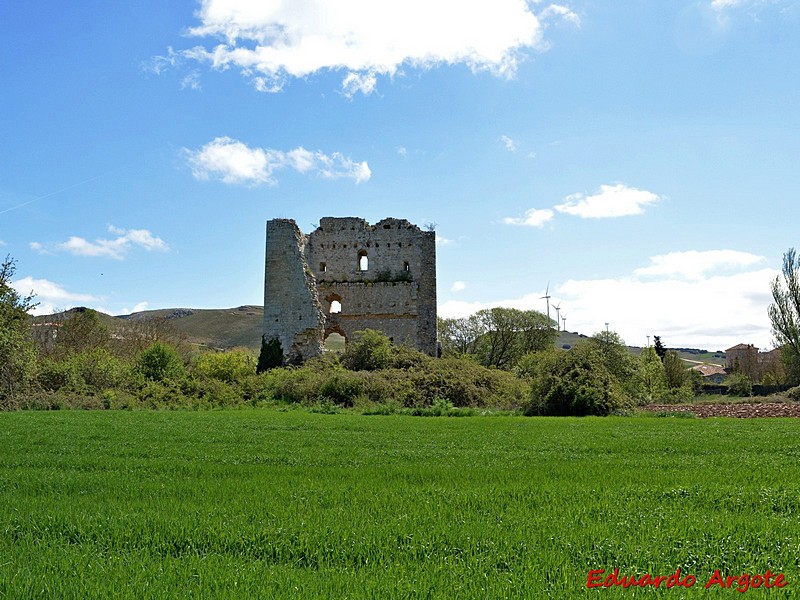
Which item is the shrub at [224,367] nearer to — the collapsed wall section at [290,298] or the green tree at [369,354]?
the collapsed wall section at [290,298]

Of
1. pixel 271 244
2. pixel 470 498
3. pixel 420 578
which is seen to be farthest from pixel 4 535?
pixel 271 244

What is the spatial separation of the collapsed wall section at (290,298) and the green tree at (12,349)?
446 inches

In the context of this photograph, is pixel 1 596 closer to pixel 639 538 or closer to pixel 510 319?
pixel 639 538

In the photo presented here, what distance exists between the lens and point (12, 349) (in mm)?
21250

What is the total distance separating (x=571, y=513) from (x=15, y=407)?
21165mm

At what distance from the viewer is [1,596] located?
348 centimetres

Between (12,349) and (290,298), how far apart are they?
12.9 m

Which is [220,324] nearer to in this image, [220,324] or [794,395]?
[220,324]

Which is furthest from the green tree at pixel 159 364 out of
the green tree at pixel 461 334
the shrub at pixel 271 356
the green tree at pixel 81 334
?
the green tree at pixel 461 334

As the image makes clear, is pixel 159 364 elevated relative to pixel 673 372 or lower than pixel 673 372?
elevated

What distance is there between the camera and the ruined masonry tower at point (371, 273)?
34594 millimetres

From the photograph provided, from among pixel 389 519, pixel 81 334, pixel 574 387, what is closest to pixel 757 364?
pixel 574 387

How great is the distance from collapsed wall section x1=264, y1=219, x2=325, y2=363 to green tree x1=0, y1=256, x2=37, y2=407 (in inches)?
446

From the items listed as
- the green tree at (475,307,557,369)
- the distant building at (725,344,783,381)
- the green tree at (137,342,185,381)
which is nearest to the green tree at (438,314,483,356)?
the green tree at (475,307,557,369)
